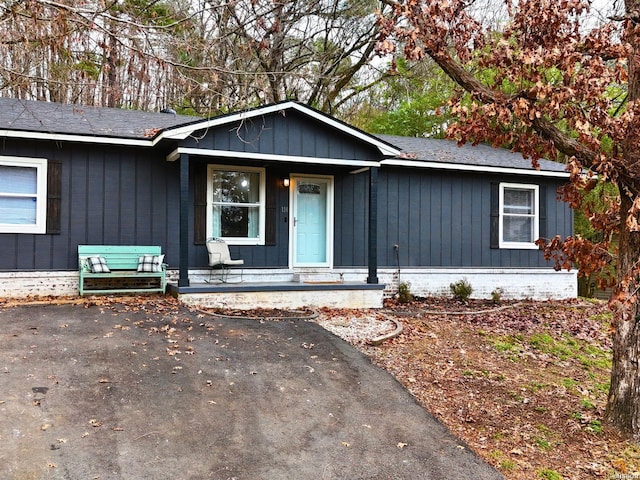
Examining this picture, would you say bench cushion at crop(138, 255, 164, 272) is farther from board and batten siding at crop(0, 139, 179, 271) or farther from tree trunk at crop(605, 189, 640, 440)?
tree trunk at crop(605, 189, 640, 440)

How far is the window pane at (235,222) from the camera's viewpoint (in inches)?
364

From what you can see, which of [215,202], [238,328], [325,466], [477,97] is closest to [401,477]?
[325,466]

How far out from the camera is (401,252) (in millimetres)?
10438

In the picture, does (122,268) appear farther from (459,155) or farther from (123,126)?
(459,155)

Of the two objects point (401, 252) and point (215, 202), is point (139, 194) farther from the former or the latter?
point (401, 252)

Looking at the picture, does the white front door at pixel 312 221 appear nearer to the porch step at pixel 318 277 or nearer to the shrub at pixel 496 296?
the porch step at pixel 318 277

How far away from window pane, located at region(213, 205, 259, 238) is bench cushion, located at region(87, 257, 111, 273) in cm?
199

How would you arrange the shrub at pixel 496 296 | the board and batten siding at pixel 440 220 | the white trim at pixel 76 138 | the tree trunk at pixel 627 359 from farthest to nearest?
the shrub at pixel 496 296 < the board and batten siding at pixel 440 220 < the white trim at pixel 76 138 < the tree trunk at pixel 627 359

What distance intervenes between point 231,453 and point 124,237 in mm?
6011

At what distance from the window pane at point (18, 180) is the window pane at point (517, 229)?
30.9ft

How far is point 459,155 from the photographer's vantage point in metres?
11.2

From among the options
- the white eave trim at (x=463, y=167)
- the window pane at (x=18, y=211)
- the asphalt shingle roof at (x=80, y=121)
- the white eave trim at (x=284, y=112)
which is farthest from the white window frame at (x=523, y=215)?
the window pane at (x=18, y=211)

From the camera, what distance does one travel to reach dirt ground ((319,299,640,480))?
12.7ft

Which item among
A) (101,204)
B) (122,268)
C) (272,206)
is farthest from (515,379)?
(101,204)
